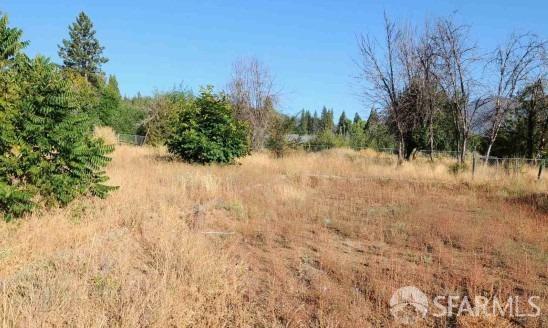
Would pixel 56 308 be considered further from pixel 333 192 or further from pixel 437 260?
pixel 333 192

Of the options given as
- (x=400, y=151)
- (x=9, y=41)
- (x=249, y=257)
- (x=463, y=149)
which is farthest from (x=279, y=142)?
(x=249, y=257)

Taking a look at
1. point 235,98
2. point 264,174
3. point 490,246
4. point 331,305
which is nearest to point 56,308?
point 331,305

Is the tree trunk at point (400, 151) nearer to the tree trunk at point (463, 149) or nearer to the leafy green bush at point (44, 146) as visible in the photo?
the tree trunk at point (463, 149)

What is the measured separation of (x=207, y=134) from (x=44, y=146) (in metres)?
8.76

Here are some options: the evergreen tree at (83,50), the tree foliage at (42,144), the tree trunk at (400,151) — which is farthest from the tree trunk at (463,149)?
the evergreen tree at (83,50)

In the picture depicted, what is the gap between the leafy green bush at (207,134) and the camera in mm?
14359

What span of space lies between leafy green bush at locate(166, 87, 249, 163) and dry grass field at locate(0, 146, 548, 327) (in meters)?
4.33

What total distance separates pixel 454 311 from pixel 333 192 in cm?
775

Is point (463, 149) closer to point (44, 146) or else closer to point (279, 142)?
point (279, 142)

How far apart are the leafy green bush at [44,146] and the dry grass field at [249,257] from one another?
342 millimetres

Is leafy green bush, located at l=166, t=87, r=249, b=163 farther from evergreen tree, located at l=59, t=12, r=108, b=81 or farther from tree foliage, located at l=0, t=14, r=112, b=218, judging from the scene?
evergreen tree, located at l=59, t=12, r=108, b=81

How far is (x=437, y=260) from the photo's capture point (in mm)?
5637

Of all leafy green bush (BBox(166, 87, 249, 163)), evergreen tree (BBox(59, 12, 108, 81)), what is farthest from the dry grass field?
evergreen tree (BBox(59, 12, 108, 81))

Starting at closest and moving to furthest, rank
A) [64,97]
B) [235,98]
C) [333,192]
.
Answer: [64,97], [333,192], [235,98]
